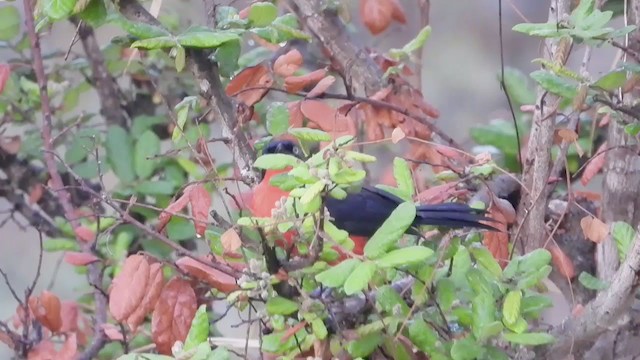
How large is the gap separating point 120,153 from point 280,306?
115 cm

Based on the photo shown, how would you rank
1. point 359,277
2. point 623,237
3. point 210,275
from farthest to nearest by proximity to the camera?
point 623,237 → point 210,275 → point 359,277

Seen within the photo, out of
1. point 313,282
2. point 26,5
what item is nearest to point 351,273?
point 313,282

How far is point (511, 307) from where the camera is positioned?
1.20 metres

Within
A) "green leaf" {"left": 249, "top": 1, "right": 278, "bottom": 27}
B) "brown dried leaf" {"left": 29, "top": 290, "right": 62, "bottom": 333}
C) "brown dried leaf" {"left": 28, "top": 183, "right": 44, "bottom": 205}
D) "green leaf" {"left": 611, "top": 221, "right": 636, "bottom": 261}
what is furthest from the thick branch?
"brown dried leaf" {"left": 28, "top": 183, "right": 44, "bottom": 205}

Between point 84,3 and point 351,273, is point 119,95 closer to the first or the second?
point 84,3

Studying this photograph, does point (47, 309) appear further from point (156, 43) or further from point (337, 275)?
point (337, 275)

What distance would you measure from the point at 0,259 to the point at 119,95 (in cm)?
276

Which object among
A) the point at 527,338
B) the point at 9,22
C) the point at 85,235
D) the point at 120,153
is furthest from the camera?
the point at 120,153

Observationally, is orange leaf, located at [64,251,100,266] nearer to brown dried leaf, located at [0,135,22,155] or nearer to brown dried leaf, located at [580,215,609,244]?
brown dried leaf, located at [0,135,22,155]

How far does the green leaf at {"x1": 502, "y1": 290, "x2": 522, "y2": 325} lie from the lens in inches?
46.9

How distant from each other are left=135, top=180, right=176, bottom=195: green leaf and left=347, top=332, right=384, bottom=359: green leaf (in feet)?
3.38

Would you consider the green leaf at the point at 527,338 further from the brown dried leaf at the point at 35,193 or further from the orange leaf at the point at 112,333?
the brown dried leaf at the point at 35,193

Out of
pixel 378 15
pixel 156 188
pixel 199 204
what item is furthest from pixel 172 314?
pixel 378 15

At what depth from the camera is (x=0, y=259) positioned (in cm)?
494
